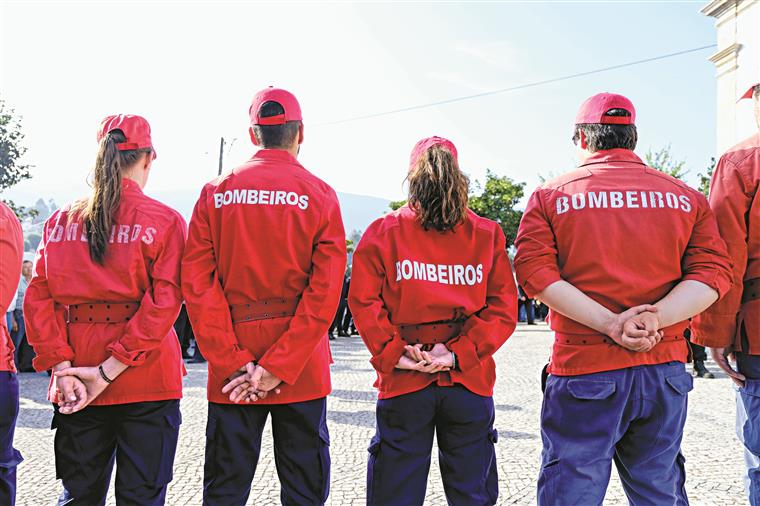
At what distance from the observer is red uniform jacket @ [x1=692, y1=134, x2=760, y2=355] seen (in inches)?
124

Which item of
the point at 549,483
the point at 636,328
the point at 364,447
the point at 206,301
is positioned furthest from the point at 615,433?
the point at 364,447

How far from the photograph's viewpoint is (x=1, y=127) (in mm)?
24812

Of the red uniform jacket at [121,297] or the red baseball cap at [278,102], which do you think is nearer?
Result: the red uniform jacket at [121,297]

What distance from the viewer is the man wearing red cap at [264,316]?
305cm

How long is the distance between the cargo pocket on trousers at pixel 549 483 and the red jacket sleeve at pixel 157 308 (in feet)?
5.98

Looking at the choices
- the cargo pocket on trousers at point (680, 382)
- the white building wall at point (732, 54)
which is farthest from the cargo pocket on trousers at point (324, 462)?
the white building wall at point (732, 54)

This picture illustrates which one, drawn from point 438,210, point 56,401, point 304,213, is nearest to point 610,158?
point 438,210

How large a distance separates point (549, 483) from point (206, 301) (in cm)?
171

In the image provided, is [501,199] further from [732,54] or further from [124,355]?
[124,355]

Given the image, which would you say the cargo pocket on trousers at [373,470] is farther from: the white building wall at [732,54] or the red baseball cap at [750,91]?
the white building wall at [732,54]

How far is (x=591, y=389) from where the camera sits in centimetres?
291

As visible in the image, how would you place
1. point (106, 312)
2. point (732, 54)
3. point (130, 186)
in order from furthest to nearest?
point (732, 54) → point (130, 186) → point (106, 312)

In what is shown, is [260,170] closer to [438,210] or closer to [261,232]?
[261,232]

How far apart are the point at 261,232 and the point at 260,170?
308 mm
